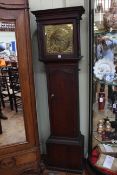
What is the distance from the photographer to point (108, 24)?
1.90 m

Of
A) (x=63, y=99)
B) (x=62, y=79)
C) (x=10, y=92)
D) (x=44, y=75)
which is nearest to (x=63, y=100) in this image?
(x=63, y=99)

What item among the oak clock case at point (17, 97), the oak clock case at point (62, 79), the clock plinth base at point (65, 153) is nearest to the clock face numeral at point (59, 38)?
the oak clock case at point (62, 79)

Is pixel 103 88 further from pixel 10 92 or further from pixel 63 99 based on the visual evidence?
pixel 10 92

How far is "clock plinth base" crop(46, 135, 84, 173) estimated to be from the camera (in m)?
2.18

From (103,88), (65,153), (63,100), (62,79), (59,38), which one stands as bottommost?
(65,153)

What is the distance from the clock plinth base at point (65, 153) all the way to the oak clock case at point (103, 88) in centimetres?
12

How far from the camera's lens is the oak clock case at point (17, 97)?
171 centimetres

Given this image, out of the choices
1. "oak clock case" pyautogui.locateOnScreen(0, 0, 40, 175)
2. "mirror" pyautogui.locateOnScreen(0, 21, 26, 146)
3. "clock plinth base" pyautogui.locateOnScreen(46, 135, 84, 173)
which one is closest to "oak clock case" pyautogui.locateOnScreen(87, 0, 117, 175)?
"clock plinth base" pyautogui.locateOnScreen(46, 135, 84, 173)

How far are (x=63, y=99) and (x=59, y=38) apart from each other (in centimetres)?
61

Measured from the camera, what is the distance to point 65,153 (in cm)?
224

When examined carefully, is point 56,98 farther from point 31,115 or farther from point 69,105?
point 31,115

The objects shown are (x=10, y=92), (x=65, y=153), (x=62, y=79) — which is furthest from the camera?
(x=65, y=153)

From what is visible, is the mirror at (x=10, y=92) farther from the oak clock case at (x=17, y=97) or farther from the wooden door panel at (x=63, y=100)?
the wooden door panel at (x=63, y=100)

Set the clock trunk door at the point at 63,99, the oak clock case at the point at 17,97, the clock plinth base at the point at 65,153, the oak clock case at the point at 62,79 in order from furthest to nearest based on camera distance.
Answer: the clock plinth base at the point at 65,153 → the clock trunk door at the point at 63,99 → the oak clock case at the point at 62,79 → the oak clock case at the point at 17,97
